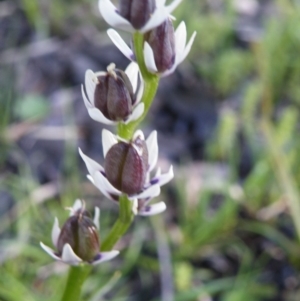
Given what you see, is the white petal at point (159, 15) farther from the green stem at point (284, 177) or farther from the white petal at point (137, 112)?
the green stem at point (284, 177)

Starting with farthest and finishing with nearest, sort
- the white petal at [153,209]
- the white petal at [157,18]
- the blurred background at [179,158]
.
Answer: the blurred background at [179,158] < the white petal at [153,209] < the white petal at [157,18]

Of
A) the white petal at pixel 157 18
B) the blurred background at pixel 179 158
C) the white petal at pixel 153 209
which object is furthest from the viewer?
the blurred background at pixel 179 158

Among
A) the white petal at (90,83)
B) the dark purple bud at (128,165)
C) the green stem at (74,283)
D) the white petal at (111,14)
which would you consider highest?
the white petal at (111,14)

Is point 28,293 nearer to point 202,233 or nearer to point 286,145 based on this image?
point 202,233

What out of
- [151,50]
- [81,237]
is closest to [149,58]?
[151,50]

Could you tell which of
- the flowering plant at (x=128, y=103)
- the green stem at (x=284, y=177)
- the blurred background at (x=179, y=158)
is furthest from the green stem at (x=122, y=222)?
the green stem at (x=284, y=177)

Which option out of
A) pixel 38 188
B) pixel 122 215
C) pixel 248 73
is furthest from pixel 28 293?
pixel 248 73

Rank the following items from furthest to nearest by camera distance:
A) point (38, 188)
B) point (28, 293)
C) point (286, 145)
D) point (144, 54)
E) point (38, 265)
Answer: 1. point (286, 145)
2. point (38, 188)
3. point (38, 265)
4. point (28, 293)
5. point (144, 54)
